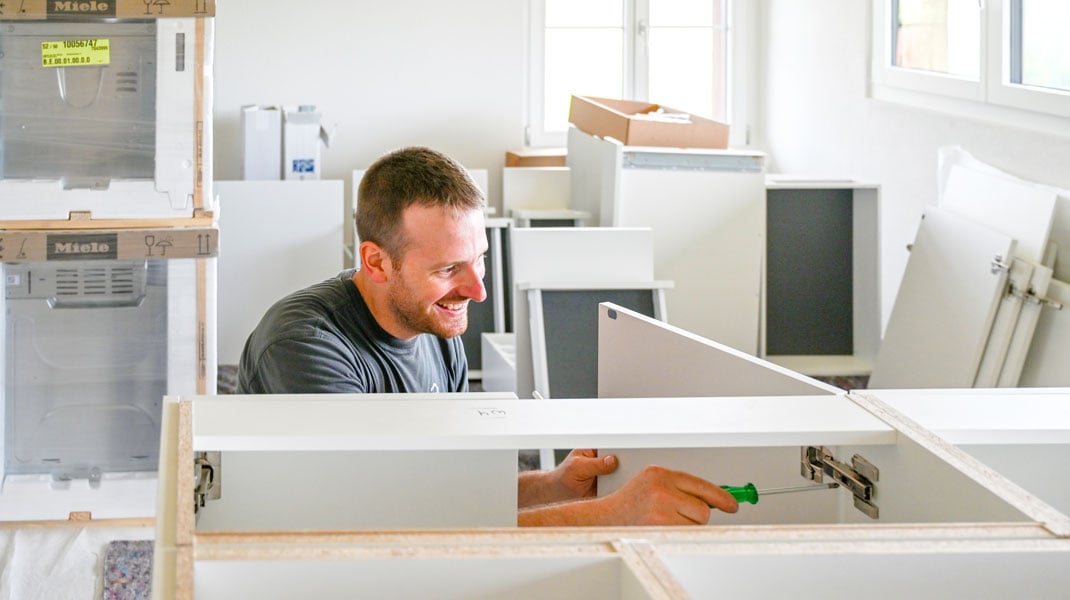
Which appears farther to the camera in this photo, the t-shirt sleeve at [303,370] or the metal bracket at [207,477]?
the t-shirt sleeve at [303,370]

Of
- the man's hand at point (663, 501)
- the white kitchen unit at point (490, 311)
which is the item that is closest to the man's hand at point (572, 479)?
the man's hand at point (663, 501)

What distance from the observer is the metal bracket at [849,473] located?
48.6 inches

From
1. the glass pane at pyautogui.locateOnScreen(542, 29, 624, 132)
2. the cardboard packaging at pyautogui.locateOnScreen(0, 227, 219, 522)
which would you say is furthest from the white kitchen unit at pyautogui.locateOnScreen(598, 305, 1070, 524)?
the glass pane at pyautogui.locateOnScreen(542, 29, 624, 132)

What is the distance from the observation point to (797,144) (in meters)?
5.73

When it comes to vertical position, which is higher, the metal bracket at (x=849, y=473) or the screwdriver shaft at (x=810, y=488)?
the metal bracket at (x=849, y=473)

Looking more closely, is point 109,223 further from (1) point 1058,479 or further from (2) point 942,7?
(2) point 942,7

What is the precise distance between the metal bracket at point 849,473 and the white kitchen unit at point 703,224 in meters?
3.01

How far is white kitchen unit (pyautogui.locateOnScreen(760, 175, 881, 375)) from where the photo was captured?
437cm

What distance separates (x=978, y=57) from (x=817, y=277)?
902mm

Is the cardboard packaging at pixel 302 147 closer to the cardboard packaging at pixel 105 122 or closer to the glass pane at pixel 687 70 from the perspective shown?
the glass pane at pixel 687 70

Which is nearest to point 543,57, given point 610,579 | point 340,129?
point 340,129

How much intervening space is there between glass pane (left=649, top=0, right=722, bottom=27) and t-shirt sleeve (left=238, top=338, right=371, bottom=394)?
4618 mm

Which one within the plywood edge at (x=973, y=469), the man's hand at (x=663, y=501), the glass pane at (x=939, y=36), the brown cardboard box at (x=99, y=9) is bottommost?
the man's hand at (x=663, y=501)

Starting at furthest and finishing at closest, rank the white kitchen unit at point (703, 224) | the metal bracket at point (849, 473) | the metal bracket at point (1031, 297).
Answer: the white kitchen unit at point (703, 224), the metal bracket at point (1031, 297), the metal bracket at point (849, 473)
